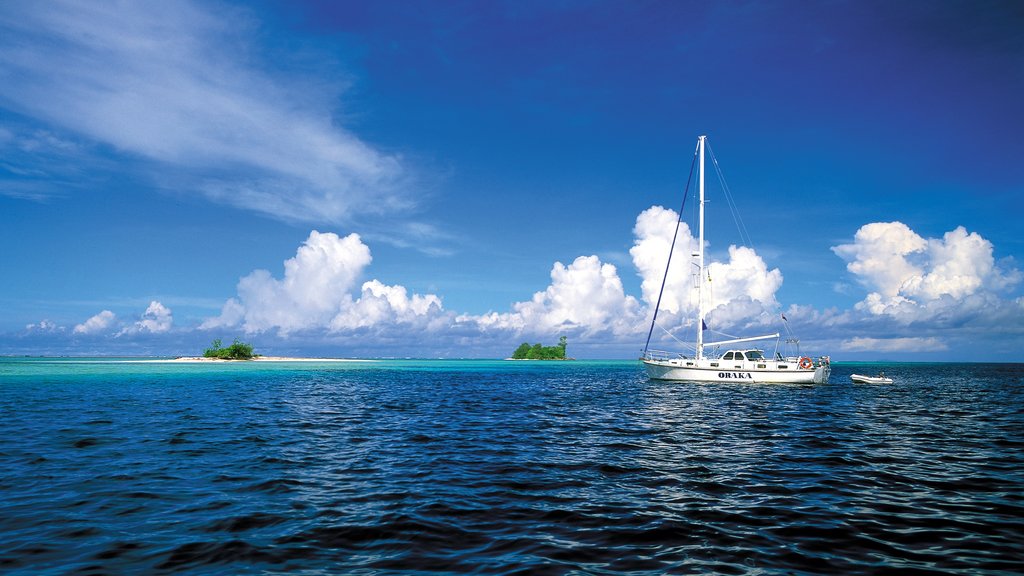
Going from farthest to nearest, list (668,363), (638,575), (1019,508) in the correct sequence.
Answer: (668,363), (1019,508), (638,575)

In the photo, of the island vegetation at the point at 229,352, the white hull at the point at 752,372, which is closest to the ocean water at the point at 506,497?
the white hull at the point at 752,372

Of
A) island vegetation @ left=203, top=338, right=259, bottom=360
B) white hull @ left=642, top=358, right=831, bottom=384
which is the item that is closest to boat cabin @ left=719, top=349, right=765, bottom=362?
white hull @ left=642, top=358, right=831, bottom=384

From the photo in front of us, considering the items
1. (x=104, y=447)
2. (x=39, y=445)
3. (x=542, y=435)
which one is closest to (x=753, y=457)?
(x=542, y=435)

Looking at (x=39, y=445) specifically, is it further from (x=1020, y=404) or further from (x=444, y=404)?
(x=1020, y=404)

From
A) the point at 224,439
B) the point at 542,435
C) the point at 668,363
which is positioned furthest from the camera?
the point at 668,363

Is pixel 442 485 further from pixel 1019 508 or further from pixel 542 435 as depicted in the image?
pixel 1019 508

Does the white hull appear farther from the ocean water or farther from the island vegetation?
the island vegetation

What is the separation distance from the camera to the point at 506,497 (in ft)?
42.9

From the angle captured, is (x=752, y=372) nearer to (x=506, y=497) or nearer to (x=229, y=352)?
(x=506, y=497)

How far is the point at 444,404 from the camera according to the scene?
128 ft

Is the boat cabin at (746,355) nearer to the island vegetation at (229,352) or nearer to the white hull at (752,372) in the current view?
the white hull at (752,372)

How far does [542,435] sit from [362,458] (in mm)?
8429

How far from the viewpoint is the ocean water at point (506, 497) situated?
9094 mm

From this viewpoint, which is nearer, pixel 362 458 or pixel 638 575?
pixel 638 575
